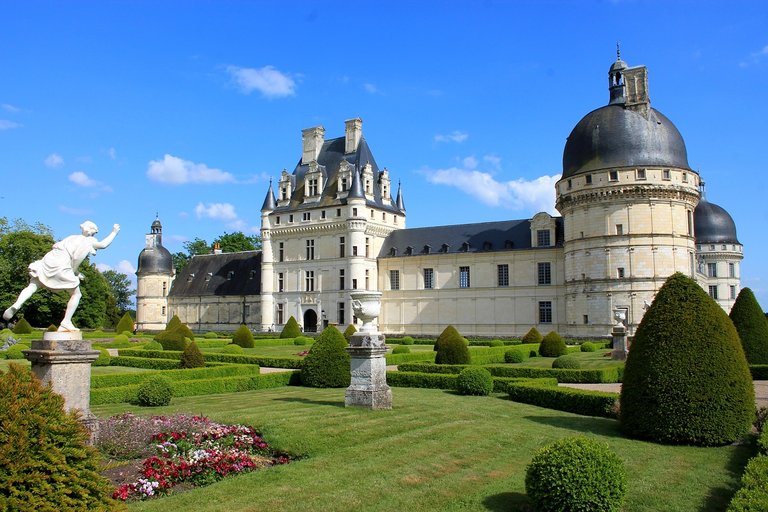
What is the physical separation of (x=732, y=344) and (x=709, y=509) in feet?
13.4

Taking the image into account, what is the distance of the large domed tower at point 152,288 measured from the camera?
2601 inches

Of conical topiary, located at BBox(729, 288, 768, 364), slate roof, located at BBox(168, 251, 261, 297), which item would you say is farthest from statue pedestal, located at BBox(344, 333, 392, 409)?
slate roof, located at BBox(168, 251, 261, 297)

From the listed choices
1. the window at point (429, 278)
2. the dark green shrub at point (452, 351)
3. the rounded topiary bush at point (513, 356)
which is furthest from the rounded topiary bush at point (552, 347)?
the window at point (429, 278)

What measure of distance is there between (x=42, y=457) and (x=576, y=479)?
5.21 m

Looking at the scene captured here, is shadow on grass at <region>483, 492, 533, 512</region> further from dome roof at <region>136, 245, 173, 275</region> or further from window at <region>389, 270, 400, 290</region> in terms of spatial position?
dome roof at <region>136, 245, 173, 275</region>

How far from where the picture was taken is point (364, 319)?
13.7m

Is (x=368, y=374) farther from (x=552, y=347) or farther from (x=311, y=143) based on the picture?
(x=311, y=143)

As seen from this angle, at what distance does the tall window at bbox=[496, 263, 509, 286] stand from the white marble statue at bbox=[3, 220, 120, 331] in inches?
1620

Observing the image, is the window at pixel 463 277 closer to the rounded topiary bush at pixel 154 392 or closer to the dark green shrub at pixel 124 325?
the dark green shrub at pixel 124 325

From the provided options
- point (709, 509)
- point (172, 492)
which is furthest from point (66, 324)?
point (709, 509)

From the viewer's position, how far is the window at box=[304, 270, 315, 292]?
5566 cm

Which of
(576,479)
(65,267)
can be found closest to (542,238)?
(65,267)

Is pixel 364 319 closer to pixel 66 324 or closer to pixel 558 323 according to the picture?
pixel 66 324

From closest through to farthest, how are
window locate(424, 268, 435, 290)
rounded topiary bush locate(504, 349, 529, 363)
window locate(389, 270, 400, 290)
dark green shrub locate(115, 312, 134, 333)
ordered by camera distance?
rounded topiary bush locate(504, 349, 529, 363) → window locate(424, 268, 435, 290) → dark green shrub locate(115, 312, 134, 333) → window locate(389, 270, 400, 290)
